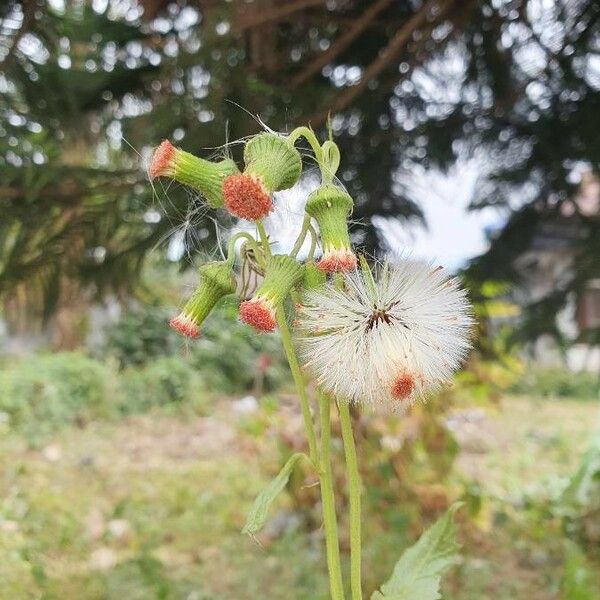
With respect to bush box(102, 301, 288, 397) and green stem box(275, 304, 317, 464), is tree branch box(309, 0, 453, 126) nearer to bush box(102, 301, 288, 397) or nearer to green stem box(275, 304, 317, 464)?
bush box(102, 301, 288, 397)

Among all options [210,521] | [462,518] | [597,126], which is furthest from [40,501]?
[597,126]

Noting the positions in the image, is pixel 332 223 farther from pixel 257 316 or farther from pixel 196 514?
pixel 196 514

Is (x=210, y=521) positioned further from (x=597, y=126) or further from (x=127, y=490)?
(x=597, y=126)

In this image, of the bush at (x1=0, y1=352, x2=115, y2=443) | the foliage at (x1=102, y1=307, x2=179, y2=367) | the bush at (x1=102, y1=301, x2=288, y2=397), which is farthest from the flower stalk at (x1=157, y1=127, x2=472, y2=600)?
the bush at (x1=0, y1=352, x2=115, y2=443)

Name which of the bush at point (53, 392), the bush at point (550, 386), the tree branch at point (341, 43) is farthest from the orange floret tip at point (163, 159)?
the bush at point (550, 386)

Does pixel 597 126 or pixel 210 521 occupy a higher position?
pixel 597 126

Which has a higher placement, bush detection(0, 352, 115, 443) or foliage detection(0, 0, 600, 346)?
foliage detection(0, 0, 600, 346)
